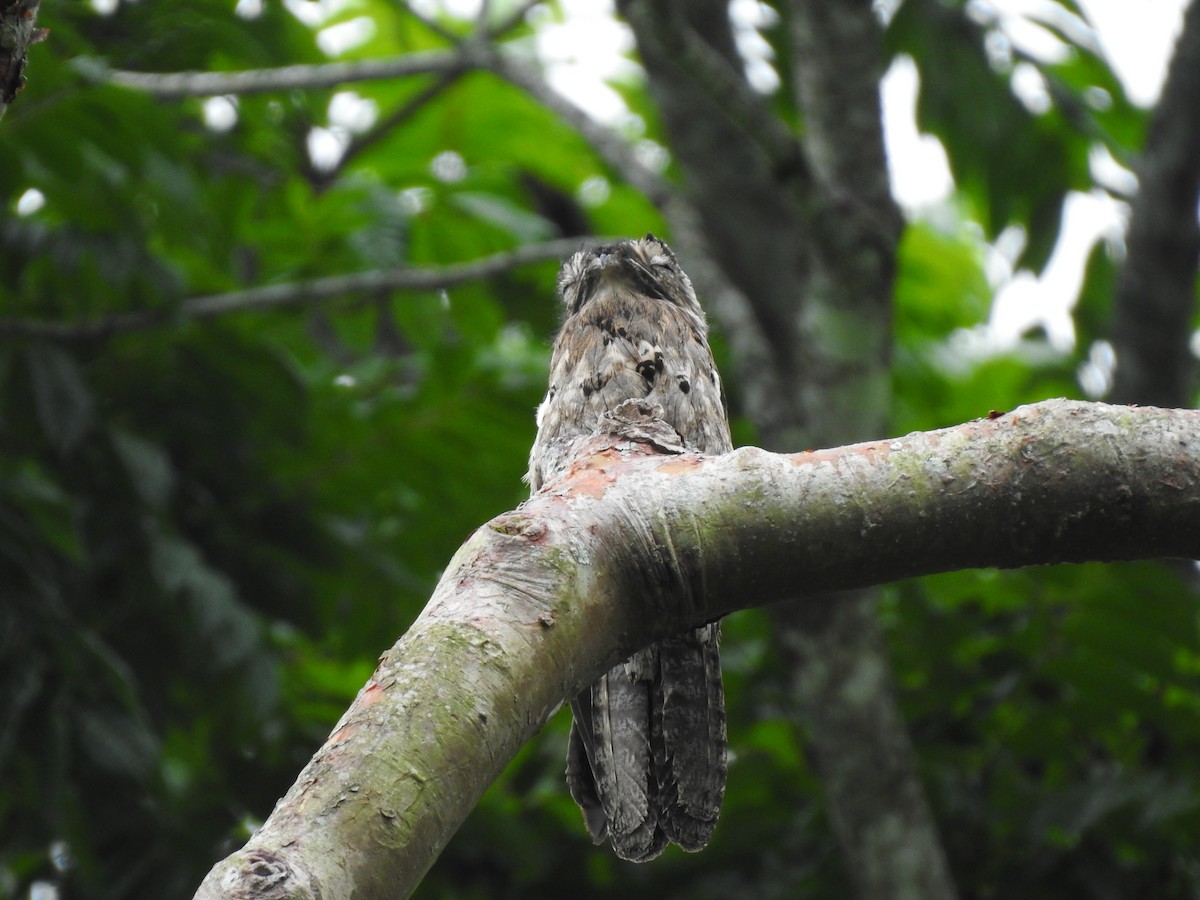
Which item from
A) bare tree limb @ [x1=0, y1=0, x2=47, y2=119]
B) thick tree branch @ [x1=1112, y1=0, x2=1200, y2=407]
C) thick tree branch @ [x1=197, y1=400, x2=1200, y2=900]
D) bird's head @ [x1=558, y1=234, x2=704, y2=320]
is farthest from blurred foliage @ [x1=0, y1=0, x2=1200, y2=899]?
thick tree branch @ [x1=197, y1=400, x2=1200, y2=900]

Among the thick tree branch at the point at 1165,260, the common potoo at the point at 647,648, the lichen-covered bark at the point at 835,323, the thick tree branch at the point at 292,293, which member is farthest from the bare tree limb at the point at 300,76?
the thick tree branch at the point at 1165,260

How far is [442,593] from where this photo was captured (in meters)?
2.11

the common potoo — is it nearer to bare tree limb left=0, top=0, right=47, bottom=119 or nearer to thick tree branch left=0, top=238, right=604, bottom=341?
thick tree branch left=0, top=238, right=604, bottom=341

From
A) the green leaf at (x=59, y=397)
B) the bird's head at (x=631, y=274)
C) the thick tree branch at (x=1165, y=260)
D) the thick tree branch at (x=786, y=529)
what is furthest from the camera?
the thick tree branch at (x=1165, y=260)

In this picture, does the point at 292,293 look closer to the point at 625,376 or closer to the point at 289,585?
the point at 289,585

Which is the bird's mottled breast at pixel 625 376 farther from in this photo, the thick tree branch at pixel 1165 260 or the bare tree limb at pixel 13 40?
the thick tree branch at pixel 1165 260

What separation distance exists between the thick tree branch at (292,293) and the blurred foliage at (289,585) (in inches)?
2.6

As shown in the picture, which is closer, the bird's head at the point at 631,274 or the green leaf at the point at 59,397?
the bird's head at the point at 631,274

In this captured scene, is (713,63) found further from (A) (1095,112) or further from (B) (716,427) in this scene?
(A) (1095,112)

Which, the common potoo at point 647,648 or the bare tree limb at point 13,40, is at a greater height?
the bare tree limb at point 13,40

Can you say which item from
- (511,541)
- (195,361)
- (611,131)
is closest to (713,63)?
(611,131)

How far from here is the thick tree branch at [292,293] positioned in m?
4.59

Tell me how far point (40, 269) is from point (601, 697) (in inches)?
117

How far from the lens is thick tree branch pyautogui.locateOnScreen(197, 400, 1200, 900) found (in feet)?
6.74
